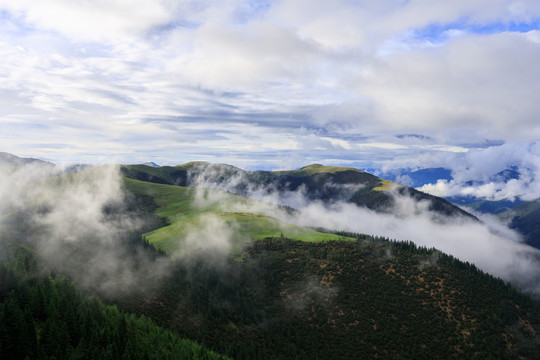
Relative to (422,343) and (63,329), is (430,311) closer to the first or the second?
(422,343)

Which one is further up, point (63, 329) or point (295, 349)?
point (63, 329)

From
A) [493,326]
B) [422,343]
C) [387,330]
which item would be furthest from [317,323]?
[493,326]

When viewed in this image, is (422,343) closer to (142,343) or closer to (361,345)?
(361,345)

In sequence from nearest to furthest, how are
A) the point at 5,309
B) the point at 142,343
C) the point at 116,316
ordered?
the point at 5,309
the point at 142,343
the point at 116,316

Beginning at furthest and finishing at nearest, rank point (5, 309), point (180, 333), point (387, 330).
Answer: point (387, 330) < point (180, 333) < point (5, 309)

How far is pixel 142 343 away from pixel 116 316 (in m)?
22.5

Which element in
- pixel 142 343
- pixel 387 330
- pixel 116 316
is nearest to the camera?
pixel 142 343

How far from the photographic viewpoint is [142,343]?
384 feet

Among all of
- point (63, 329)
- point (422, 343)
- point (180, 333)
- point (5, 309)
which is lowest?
point (422, 343)

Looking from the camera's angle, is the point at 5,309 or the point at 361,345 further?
the point at 361,345

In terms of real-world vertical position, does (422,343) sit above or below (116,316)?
below

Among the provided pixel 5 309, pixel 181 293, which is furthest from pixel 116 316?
pixel 181 293

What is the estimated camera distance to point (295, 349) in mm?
173125

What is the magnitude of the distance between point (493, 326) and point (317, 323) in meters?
115
